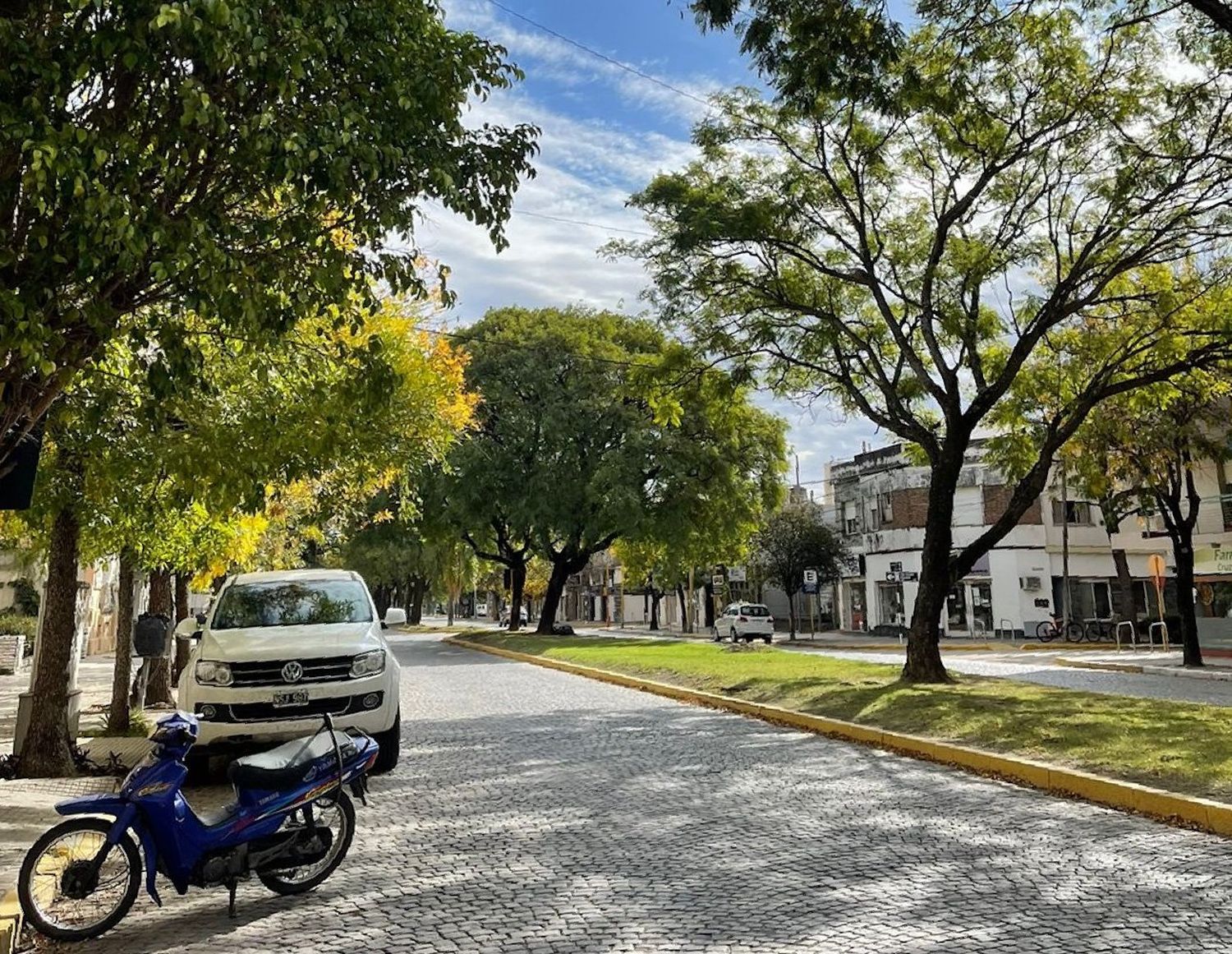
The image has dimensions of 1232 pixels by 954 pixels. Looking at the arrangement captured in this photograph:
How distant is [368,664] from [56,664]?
354 centimetres

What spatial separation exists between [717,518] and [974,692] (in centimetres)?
2164

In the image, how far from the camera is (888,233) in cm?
1867

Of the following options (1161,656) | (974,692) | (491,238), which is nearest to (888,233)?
(974,692)

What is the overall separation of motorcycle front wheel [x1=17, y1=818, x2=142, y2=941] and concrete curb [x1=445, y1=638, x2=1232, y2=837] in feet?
23.8

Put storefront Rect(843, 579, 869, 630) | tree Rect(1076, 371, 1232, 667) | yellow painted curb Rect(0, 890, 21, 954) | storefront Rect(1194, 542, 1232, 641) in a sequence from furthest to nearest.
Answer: storefront Rect(843, 579, 869, 630) → storefront Rect(1194, 542, 1232, 641) → tree Rect(1076, 371, 1232, 667) → yellow painted curb Rect(0, 890, 21, 954)

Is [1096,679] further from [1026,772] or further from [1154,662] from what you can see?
[1026,772]

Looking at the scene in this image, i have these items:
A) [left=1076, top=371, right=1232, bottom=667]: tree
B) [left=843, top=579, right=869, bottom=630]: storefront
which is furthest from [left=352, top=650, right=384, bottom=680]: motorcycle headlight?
[left=843, top=579, right=869, bottom=630]: storefront

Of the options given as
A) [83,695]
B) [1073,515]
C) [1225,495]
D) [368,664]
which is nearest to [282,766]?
[368,664]

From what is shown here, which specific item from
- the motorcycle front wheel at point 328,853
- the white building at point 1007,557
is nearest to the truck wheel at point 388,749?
the motorcycle front wheel at point 328,853

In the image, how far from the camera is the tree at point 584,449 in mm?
35812

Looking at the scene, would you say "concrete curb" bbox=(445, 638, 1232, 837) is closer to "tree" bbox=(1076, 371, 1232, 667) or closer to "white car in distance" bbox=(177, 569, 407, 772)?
"white car in distance" bbox=(177, 569, 407, 772)

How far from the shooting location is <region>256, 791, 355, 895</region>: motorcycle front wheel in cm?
591

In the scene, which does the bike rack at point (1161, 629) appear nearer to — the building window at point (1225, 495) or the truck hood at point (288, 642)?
the building window at point (1225, 495)

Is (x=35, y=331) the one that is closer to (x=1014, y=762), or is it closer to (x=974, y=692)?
(x=1014, y=762)
